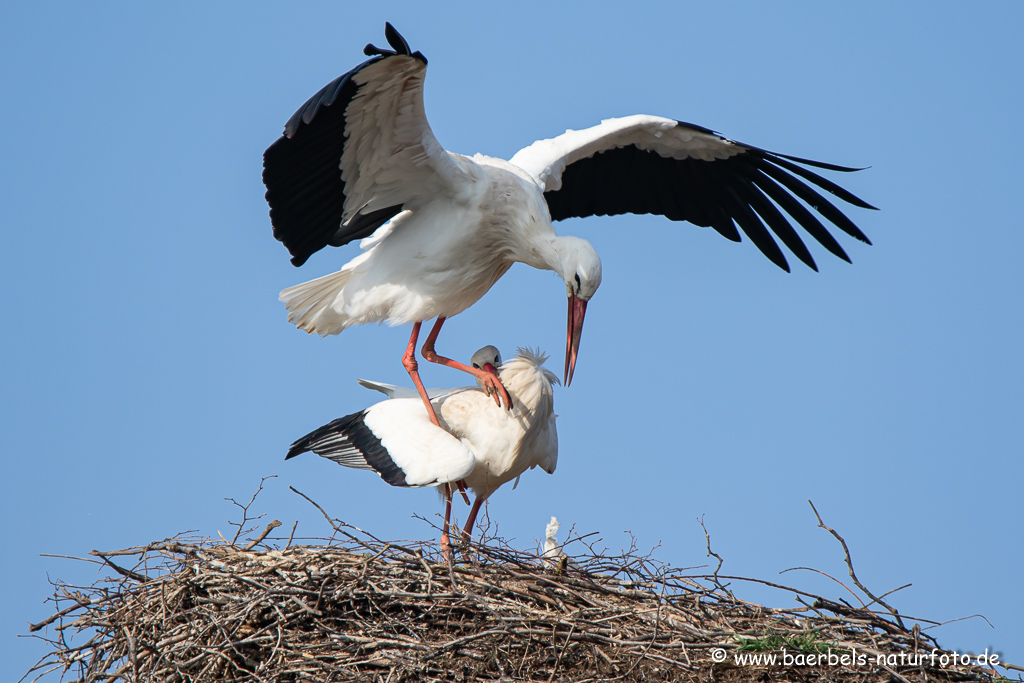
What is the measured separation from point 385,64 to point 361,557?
2.22 meters

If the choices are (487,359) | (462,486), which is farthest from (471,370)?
(462,486)

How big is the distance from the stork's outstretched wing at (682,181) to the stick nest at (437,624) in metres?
2.65

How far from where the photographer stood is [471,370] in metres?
5.86

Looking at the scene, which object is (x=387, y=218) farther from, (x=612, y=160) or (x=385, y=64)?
(x=612, y=160)

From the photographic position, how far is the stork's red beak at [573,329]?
5477mm

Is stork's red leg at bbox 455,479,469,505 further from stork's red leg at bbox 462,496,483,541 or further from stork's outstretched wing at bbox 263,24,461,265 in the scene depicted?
stork's outstretched wing at bbox 263,24,461,265

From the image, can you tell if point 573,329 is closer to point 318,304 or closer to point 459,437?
→ point 459,437

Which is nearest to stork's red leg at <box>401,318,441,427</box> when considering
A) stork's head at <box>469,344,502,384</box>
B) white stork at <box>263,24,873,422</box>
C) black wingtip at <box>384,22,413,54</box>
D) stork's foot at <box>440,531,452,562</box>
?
white stork at <box>263,24,873,422</box>

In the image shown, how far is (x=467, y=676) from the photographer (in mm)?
4262

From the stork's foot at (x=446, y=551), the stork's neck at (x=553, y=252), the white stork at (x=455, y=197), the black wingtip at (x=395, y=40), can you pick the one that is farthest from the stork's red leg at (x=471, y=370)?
the black wingtip at (x=395, y=40)

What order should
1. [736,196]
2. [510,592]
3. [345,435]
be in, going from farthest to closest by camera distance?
[736,196]
[345,435]
[510,592]

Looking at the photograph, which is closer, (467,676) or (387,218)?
(467,676)

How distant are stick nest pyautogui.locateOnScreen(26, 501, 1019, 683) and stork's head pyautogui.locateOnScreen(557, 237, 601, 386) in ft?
3.97

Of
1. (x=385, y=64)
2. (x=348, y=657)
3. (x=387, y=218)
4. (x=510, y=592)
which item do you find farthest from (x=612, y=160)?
(x=348, y=657)
